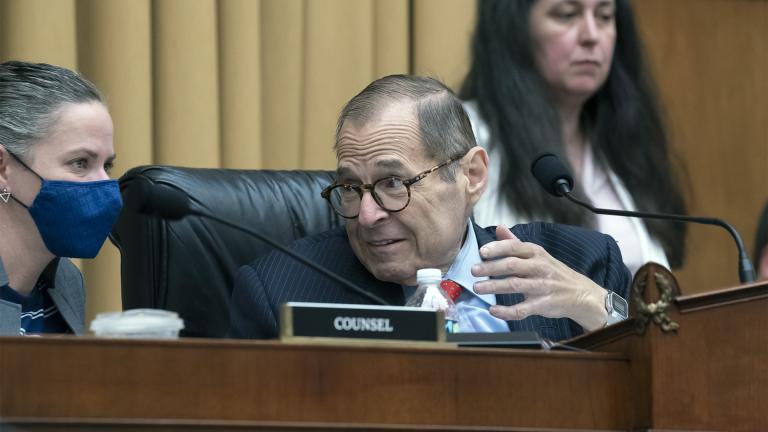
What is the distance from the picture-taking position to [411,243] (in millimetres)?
2566

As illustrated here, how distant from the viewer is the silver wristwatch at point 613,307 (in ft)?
8.11

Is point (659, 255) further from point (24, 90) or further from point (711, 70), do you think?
point (24, 90)

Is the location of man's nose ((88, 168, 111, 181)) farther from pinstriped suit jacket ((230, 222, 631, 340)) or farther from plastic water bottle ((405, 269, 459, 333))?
plastic water bottle ((405, 269, 459, 333))

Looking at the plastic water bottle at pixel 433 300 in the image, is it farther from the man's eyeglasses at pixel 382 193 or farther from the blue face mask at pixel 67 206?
the blue face mask at pixel 67 206

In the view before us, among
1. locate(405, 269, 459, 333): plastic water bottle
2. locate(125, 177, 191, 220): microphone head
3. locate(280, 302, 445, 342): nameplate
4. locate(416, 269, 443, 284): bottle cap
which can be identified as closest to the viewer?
locate(280, 302, 445, 342): nameplate

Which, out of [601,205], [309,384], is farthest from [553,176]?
[601,205]

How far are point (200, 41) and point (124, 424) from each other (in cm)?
220

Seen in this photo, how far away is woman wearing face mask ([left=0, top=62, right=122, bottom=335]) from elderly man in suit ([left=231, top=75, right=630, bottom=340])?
0.32 metres

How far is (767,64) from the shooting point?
4.74 metres

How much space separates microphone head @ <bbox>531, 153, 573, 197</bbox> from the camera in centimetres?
241

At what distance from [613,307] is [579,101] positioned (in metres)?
1.48

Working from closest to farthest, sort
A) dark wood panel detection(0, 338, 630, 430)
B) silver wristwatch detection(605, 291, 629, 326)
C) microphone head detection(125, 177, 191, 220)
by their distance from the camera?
dark wood panel detection(0, 338, 630, 430), microphone head detection(125, 177, 191, 220), silver wristwatch detection(605, 291, 629, 326)

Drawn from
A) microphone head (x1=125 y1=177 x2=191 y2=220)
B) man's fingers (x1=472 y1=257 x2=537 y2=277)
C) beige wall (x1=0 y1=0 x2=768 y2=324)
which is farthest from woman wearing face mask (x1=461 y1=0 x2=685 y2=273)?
microphone head (x1=125 y1=177 x2=191 y2=220)

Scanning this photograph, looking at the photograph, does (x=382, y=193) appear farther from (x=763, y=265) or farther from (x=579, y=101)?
(x=579, y=101)
